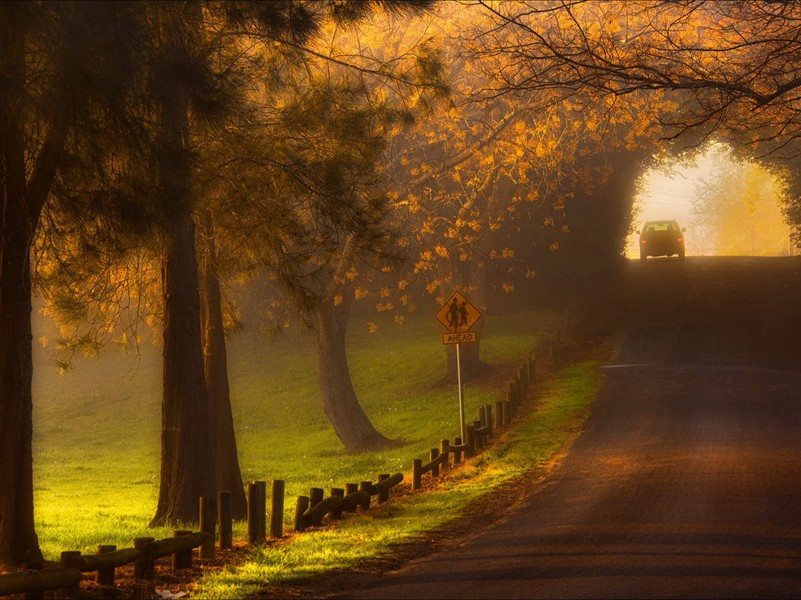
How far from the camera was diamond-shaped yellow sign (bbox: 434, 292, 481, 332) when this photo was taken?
20156 millimetres

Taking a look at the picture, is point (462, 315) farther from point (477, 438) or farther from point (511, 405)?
point (511, 405)

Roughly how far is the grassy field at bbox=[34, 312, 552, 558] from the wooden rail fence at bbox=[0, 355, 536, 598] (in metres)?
2.35

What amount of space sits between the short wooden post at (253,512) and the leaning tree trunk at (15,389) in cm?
234

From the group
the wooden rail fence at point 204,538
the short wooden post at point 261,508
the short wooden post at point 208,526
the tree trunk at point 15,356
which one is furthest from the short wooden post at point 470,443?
the tree trunk at point 15,356

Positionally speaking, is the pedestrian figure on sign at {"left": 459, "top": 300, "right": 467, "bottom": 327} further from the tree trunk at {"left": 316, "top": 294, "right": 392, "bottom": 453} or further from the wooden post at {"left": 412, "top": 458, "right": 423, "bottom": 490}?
the tree trunk at {"left": 316, "top": 294, "right": 392, "bottom": 453}

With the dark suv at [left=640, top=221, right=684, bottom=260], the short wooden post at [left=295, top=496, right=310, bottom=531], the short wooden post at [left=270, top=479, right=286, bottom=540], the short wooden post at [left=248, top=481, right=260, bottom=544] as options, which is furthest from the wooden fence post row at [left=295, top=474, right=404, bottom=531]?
the dark suv at [left=640, top=221, right=684, bottom=260]

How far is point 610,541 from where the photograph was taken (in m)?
11.1

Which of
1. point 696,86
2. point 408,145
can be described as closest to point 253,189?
point 696,86

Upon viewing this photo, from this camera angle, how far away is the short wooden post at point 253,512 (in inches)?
490

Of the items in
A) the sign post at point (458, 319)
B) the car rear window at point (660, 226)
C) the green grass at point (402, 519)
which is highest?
the car rear window at point (660, 226)

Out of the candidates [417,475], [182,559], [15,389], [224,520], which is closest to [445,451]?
[417,475]

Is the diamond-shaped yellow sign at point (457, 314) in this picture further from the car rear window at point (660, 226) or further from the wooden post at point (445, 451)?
the car rear window at point (660, 226)

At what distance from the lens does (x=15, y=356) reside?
11.5 m

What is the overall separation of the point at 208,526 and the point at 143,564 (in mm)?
1662
